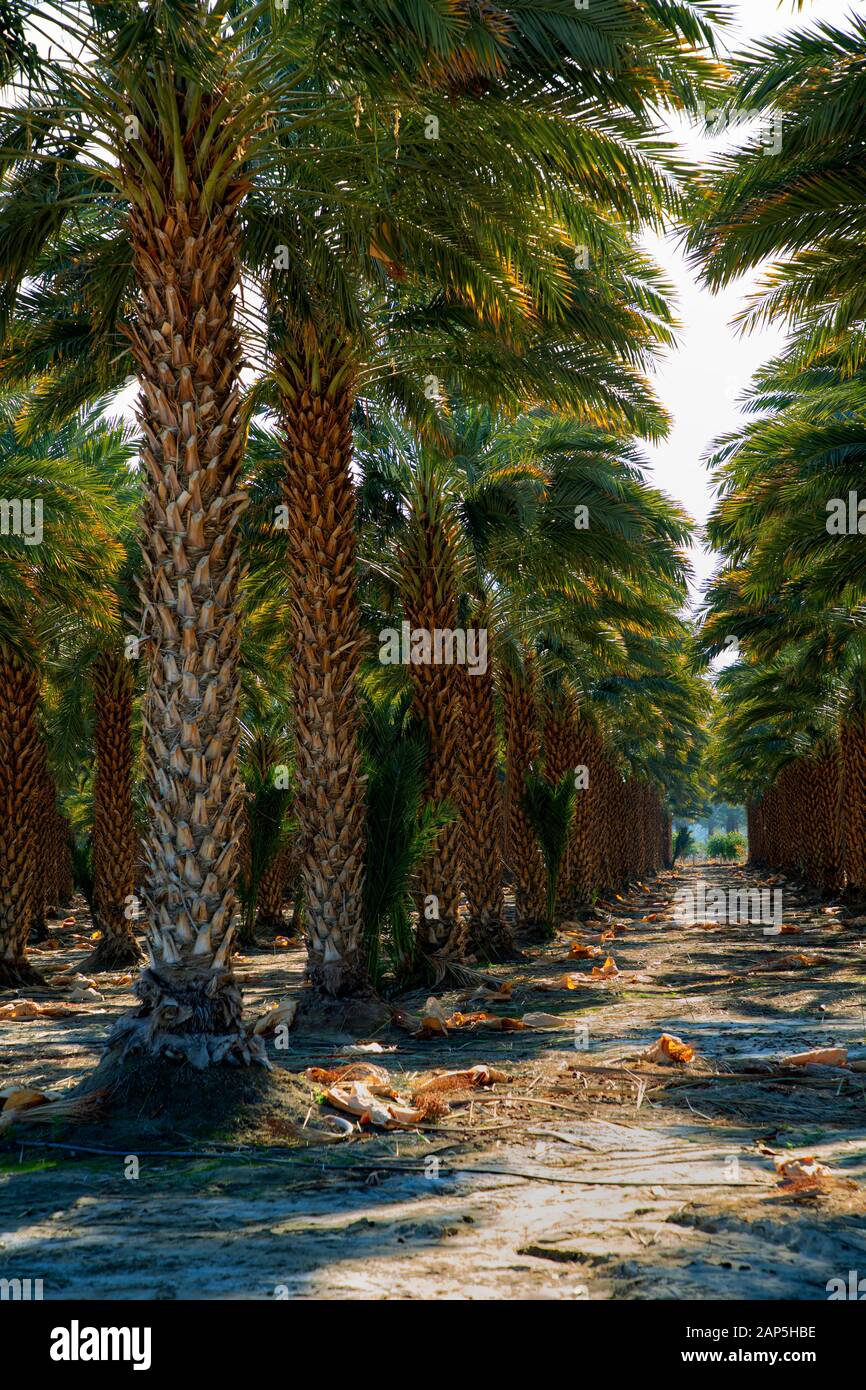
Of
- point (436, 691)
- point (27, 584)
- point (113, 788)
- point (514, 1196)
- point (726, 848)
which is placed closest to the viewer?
point (514, 1196)

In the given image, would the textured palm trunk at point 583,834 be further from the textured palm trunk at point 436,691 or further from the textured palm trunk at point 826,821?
the textured palm trunk at point 436,691

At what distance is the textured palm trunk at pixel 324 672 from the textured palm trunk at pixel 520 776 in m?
9.69

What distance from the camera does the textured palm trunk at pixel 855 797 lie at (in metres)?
23.6

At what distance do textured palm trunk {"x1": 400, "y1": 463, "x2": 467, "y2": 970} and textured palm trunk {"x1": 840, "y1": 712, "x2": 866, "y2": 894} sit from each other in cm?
1265

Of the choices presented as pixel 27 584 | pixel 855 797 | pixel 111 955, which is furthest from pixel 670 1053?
pixel 855 797

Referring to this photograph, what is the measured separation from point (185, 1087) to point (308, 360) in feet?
21.6

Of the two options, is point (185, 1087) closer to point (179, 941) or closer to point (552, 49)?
point (179, 941)

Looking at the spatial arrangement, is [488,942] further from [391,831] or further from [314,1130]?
[314,1130]

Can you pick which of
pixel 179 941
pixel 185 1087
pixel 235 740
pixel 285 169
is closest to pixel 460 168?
pixel 285 169

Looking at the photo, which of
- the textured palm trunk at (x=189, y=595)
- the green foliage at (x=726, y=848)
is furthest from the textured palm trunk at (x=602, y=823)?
the green foliage at (x=726, y=848)

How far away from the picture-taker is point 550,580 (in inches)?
651

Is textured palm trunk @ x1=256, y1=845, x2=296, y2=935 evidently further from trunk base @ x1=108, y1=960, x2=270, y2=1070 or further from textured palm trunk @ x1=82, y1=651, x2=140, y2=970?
trunk base @ x1=108, y1=960, x2=270, y2=1070

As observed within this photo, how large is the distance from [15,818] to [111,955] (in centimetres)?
404

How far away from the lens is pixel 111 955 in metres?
17.5
